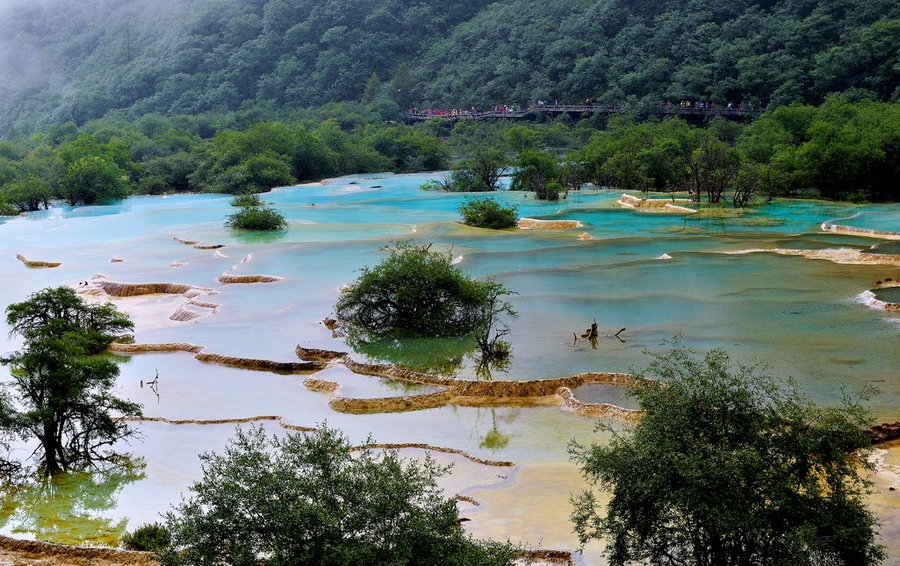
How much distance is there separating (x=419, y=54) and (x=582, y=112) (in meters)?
37.0

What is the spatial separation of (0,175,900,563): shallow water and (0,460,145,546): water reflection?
45 millimetres

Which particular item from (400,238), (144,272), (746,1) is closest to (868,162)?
(400,238)

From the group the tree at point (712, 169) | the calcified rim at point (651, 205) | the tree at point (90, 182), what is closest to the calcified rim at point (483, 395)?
the calcified rim at point (651, 205)

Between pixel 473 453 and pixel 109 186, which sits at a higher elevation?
pixel 109 186

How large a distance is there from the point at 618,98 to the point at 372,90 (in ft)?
109

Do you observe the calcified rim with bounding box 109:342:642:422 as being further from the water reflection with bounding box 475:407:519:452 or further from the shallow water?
the water reflection with bounding box 475:407:519:452

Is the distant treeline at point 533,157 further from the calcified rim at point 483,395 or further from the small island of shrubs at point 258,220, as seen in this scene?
the calcified rim at point 483,395

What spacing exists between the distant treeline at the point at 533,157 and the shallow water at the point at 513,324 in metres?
2.73

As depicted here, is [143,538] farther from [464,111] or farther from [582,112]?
[464,111]

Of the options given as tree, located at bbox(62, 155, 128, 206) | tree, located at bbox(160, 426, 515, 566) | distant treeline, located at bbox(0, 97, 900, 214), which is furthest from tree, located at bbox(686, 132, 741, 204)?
tree, located at bbox(160, 426, 515, 566)

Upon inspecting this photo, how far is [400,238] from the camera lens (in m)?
30.7

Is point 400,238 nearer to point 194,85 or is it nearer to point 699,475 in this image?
point 699,475

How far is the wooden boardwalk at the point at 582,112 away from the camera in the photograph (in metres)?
62.1

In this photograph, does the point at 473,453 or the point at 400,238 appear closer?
the point at 473,453
